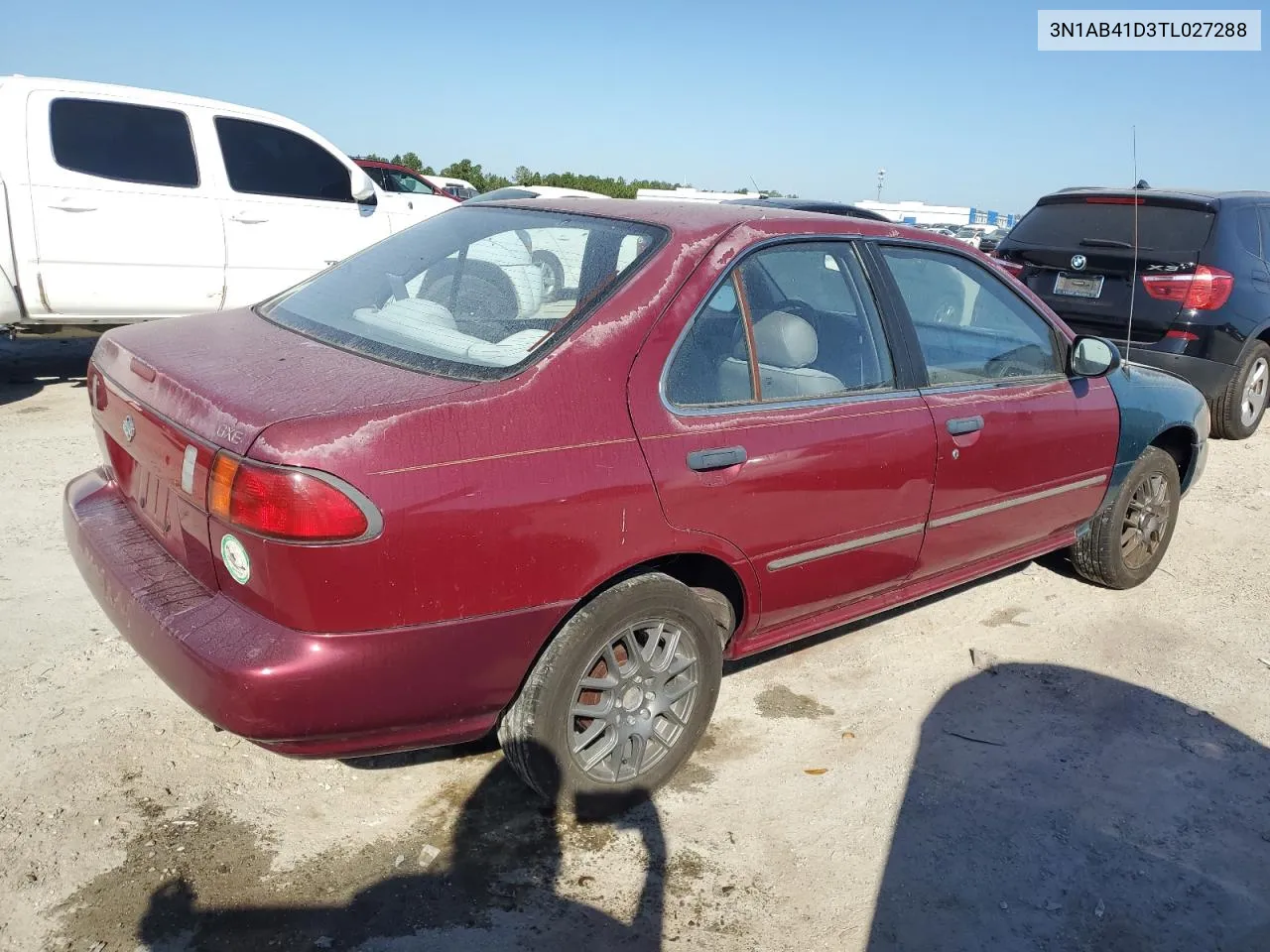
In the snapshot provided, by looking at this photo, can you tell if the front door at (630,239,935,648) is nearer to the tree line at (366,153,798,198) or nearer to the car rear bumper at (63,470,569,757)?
the car rear bumper at (63,470,569,757)

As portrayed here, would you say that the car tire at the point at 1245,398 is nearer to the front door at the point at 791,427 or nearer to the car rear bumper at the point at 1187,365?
the car rear bumper at the point at 1187,365

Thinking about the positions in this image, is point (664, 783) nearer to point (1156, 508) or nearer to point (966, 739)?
point (966, 739)

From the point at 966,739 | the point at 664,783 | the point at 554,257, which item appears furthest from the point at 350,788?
the point at 966,739

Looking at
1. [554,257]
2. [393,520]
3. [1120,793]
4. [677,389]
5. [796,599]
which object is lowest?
[1120,793]

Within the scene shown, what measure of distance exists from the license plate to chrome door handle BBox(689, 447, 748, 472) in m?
5.52

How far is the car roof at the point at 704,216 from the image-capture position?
9.91 feet

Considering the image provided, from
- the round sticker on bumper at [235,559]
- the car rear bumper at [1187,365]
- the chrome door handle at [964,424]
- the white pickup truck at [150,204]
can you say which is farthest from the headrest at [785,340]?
the car rear bumper at [1187,365]

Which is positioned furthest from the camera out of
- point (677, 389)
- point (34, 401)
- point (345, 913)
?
point (34, 401)

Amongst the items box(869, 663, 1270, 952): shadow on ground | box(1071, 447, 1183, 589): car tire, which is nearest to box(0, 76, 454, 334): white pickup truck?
box(1071, 447, 1183, 589): car tire

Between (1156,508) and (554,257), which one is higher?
(554,257)

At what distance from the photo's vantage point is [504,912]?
97.1 inches

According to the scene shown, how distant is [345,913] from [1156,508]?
393 cm

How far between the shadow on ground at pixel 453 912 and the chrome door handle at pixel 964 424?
1.65 m

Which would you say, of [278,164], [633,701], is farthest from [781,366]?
[278,164]
